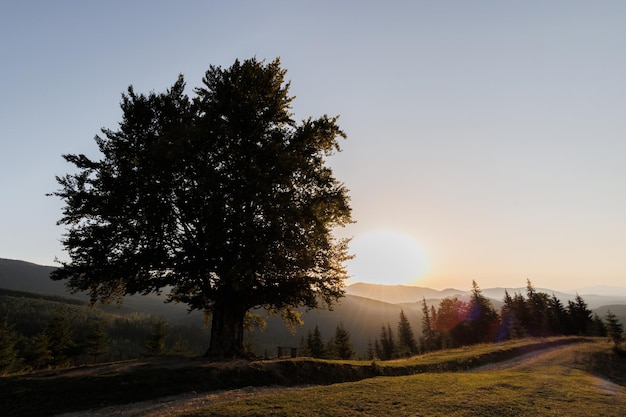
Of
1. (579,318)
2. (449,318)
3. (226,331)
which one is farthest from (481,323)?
(226,331)

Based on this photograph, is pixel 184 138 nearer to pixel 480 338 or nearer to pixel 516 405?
pixel 516 405

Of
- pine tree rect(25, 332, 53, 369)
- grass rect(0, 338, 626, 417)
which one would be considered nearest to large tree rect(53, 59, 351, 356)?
grass rect(0, 338, 626, 417)

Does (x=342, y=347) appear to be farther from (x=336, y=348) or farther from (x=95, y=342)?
(x=95, y=342)

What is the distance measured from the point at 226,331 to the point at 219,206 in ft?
29.5

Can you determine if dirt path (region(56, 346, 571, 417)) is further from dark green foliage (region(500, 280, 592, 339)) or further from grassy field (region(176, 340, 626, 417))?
dark green foliage (region(500, 280, 592, 339))

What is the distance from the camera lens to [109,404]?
13375 mm

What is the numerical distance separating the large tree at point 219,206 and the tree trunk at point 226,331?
69 mm

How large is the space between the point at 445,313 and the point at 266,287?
77565 millimetres

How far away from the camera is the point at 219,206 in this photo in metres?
19.7

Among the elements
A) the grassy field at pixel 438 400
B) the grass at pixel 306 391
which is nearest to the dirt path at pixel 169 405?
the grass at pixel 306 391

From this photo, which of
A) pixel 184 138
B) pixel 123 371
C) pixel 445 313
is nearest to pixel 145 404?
pixel 123 371

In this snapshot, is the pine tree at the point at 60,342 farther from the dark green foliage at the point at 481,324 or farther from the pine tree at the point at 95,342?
the dark green foliage at the point at 481,324

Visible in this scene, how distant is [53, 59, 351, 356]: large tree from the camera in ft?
65.6

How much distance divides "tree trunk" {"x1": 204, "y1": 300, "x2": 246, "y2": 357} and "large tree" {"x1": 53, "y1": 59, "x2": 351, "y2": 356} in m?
0.07
